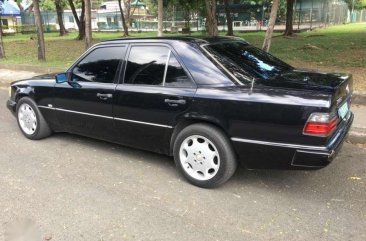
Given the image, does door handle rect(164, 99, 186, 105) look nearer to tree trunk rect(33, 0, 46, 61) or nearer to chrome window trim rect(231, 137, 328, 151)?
chrome window trim rect(231, 137, 328, 151)

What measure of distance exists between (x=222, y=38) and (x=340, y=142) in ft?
6.16

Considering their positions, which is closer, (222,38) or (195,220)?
(195,220)

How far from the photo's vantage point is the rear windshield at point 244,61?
13.8 feet

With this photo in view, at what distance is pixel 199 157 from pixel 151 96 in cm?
89

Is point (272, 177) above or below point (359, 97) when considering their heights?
below

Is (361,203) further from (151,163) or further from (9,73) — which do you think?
(9,73)

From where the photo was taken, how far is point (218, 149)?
4020 mm

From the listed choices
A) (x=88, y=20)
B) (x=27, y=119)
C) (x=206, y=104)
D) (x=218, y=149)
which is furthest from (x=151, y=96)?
(x=88, y=20)

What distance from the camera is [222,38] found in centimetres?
483

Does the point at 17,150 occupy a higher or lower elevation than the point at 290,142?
lower

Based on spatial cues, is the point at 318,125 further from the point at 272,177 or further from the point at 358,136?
the point at 358,136

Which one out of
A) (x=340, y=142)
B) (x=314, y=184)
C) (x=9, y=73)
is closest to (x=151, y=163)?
(x=314, y=184)

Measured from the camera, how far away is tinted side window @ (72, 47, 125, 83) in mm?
4922

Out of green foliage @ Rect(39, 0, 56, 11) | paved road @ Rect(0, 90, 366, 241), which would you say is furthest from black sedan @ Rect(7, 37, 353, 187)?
green foliage @ Rect(39, 0, 56, 11)
